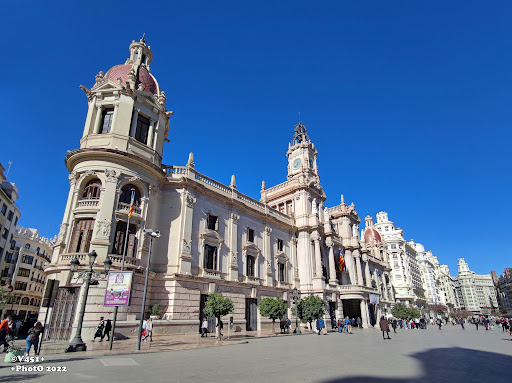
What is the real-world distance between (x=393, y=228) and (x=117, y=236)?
9055 cm

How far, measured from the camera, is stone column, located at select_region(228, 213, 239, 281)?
28.6 meters

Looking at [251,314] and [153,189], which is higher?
[153,189]

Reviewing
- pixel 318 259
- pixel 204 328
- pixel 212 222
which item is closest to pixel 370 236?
pixel 318 259

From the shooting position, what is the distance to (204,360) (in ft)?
37.3

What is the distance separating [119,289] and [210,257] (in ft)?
42.8

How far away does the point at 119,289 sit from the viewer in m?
14.9

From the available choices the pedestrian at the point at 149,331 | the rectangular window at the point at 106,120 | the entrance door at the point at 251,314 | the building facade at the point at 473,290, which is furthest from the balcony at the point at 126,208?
the building facade at the point at 473,290

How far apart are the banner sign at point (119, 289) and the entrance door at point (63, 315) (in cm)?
602

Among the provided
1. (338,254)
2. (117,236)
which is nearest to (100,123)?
(117,236)

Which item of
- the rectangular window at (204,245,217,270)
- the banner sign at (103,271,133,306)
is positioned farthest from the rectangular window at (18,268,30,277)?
the banner sign at (103,271,133,306)

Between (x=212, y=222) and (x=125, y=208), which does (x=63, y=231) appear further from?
(x=212, y=222)

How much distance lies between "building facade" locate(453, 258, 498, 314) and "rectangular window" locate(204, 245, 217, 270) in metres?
202

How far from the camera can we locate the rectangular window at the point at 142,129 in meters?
25.4

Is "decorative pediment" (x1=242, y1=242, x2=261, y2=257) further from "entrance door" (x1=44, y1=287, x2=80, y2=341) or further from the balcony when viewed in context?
"entrance door" (x1=44, y1=287, x2=80, y2=341)
